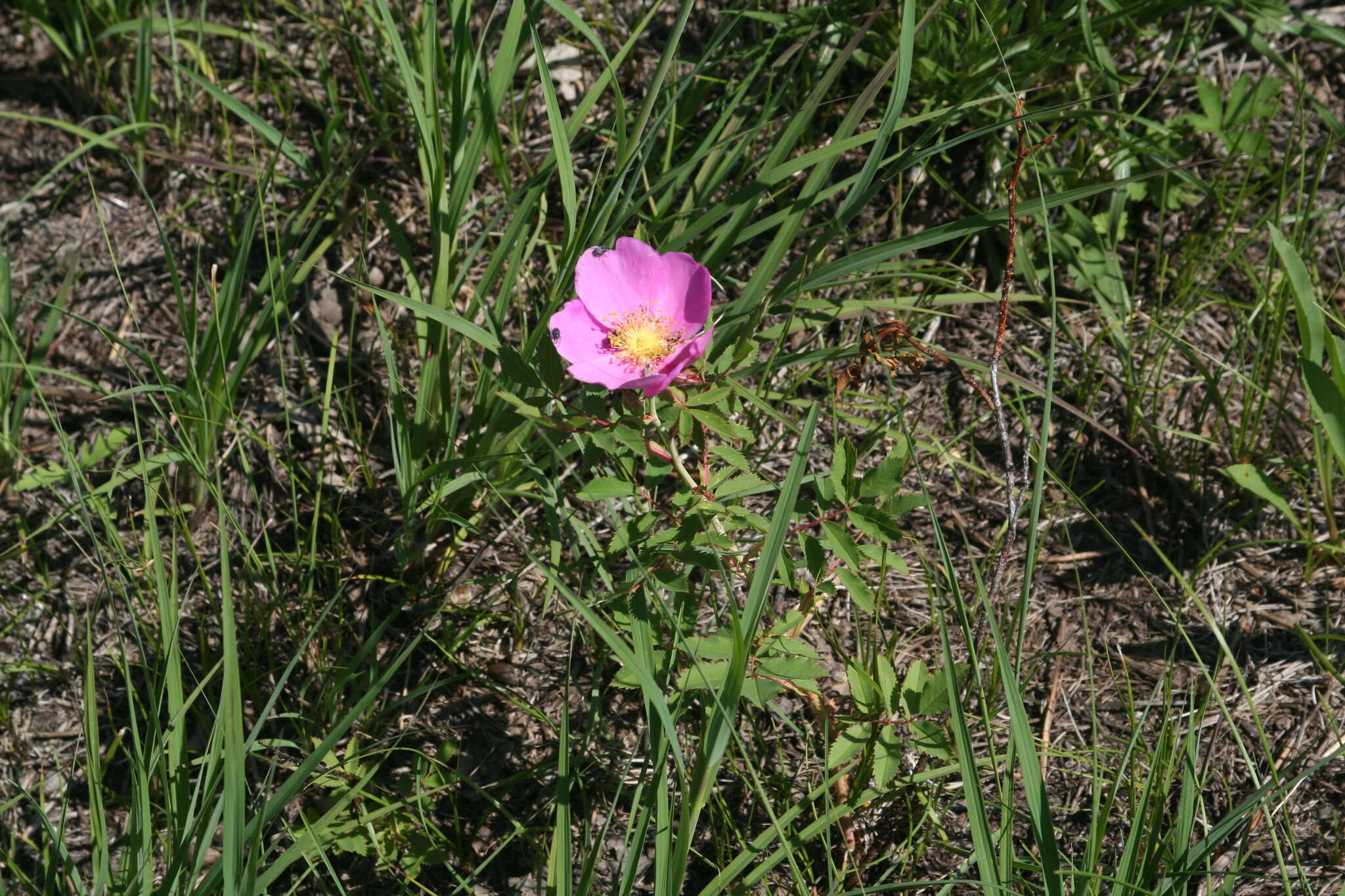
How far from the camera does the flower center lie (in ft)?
4.94

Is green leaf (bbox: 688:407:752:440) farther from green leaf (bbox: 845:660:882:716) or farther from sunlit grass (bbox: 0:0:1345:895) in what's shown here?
green leaf (bbox: 845:660:882:716)

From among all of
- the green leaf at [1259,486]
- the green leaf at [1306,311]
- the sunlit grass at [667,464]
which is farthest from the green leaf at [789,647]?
the green leaf at [1306,311]

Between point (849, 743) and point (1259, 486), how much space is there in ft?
3.04

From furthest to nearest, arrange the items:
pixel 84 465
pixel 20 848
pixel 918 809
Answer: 1. pixel 84 465
2. pixel 20 848
3. pixel 918 809

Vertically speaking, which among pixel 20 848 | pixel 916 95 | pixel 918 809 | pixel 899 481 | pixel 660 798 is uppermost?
pixel 916 95

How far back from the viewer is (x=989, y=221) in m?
1.63

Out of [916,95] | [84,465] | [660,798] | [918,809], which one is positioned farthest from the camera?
[916,95]

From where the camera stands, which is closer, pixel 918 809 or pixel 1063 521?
pixel 918 809

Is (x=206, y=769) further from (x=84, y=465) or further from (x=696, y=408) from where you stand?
(x=696, y=408)

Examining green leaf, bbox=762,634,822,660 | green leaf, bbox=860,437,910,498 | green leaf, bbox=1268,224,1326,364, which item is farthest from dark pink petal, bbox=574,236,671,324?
green leaf, bbox=1268,224,1326,364

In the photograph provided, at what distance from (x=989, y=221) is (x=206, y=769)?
1.43 meters

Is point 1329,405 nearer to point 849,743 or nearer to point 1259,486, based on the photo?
point 1259,486

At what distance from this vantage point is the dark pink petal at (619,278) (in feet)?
4.99

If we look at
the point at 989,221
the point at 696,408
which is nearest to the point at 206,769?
the point at 696,408
